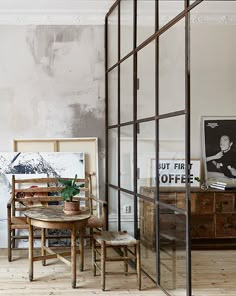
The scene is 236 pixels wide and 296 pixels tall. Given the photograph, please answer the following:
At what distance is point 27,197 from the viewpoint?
5.31 metres

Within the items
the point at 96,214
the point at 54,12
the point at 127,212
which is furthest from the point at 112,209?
the point at 54,12

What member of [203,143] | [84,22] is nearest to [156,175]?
[203,143]

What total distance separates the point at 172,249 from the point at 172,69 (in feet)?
4.88

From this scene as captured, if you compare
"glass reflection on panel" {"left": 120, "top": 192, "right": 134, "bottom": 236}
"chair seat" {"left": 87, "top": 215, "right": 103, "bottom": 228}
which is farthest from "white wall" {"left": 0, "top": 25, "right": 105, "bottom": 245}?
"chair seat" {"left": 87, "top": 215, "right": 103, "bottom": 228}

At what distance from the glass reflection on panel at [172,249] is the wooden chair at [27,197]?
168 centimetres

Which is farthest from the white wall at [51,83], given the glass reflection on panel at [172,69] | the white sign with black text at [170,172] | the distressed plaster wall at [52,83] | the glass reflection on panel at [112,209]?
the glass reflection on panel at [172,69]

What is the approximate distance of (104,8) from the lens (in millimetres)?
5488

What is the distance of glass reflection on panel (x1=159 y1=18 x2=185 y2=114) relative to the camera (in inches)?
135

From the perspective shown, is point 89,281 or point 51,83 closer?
point 89,281

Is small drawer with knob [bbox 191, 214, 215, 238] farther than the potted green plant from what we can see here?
Yes

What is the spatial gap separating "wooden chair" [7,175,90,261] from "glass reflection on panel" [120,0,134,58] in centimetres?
163

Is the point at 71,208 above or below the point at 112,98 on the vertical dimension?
below

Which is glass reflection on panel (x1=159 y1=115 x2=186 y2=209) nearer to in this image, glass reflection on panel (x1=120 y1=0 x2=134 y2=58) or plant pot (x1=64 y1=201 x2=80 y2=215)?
plant pot (x1=64 y1=201 x2=80 y2=215)

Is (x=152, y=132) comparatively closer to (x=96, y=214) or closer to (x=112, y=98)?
(x=112, y=98)
